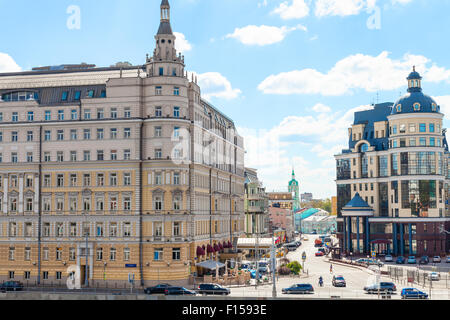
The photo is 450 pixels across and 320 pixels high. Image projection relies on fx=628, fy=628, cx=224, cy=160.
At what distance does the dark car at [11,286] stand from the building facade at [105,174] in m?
3.93

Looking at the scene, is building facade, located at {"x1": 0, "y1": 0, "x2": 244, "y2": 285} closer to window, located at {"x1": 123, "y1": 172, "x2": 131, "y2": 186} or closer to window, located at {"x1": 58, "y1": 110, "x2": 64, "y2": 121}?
window, located at {"x1": 123, "y1": 172, "x2": 131, "y2": 186}

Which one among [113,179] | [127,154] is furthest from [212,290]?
[127,154]

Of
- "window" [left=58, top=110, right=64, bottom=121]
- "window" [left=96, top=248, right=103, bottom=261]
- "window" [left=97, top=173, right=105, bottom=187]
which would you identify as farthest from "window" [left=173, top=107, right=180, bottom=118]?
"window" [left=96, top=248, right=103, bottom=261]

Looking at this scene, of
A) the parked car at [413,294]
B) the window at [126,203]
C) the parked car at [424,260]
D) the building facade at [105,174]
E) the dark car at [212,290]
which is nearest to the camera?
the parked car at [413,294]

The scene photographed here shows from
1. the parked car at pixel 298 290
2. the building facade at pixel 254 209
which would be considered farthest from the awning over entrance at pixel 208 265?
the building facade at pixel 254 209

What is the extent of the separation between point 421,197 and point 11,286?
3546 inches

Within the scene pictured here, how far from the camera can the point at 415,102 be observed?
140250 millimetres

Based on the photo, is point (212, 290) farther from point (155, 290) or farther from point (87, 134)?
point (87, 134)

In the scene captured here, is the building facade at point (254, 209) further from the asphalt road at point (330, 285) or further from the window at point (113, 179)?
the window at point (113, 179)

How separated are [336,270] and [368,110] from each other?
58170 millimetres

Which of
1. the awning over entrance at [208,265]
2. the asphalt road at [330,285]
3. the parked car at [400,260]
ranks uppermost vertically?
the awning over entrance at [208,265]

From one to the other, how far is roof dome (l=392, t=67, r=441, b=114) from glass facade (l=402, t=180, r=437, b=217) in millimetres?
16037

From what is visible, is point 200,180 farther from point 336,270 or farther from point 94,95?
point 336,270

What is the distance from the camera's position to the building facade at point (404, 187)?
139 m
